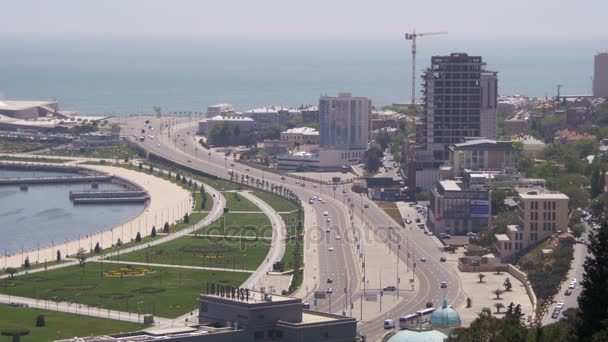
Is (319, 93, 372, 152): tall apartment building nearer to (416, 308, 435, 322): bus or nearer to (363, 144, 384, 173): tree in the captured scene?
(363, 144, 384, 173): tree

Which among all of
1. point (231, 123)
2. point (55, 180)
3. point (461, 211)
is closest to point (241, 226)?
point (461, 211)

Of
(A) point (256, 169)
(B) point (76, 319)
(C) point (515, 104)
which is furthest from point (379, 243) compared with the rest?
(C) point (515, 104)

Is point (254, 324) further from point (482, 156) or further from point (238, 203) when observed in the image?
point (238, 203)

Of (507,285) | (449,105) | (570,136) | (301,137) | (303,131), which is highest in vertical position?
(449,105)

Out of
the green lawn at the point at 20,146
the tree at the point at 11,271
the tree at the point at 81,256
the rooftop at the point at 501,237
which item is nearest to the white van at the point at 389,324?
the rooftop at the point at 501,237

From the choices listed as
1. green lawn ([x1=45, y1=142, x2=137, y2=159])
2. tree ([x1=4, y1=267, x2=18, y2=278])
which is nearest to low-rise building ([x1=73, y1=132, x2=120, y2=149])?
green lawn ([x1=45, y1=142, x2=137, y2=159])
